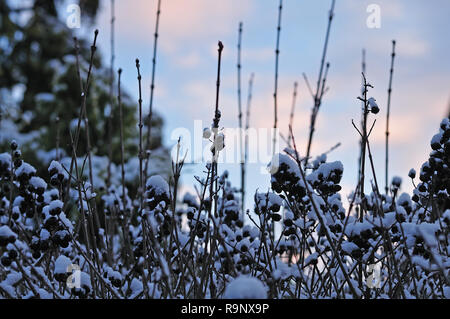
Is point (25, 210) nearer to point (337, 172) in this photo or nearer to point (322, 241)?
point (337, 172)

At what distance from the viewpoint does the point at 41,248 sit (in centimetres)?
194

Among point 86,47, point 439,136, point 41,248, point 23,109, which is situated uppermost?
point 86,47

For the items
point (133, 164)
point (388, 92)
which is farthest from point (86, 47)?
point (388, 92)

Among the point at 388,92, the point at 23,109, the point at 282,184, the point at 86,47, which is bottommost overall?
the point at 282,184

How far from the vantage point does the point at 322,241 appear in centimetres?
319
